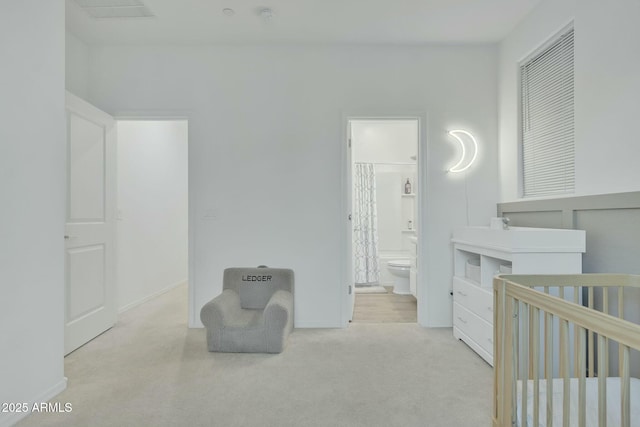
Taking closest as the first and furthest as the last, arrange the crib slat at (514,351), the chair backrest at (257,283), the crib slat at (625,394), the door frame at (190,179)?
the crib slat at (625,394) < the crib slat at (514,351) < the chair backrest at (257,283) < the door frame at (190,179)

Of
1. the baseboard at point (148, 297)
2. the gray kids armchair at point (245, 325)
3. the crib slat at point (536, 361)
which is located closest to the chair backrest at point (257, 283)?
the gray kids armchair at point (245, 325)

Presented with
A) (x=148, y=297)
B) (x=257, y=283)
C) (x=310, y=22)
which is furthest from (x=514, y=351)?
(x=148, y=297)

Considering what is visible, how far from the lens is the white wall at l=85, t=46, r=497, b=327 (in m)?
3.23

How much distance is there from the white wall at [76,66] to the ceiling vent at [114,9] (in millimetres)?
432

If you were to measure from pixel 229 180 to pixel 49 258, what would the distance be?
1.54 m

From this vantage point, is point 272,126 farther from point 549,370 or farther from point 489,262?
point 549,370

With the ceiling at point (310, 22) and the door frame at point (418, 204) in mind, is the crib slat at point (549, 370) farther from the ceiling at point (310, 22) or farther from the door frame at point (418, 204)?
the ceiling at point (310, 22)

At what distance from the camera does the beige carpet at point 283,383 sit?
1.79m

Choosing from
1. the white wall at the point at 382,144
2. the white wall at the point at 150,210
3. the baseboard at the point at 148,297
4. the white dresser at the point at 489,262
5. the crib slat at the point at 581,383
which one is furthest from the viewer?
the white wall at the point at 382,144

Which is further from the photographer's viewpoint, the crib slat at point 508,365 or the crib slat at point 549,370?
the crib slat at point 508,365

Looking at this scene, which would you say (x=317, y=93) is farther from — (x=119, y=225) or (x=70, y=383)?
(x=70, y=383)

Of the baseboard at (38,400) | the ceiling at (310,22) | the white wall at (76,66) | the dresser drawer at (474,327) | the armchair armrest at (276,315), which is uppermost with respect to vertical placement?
the ceiling at (310,22)

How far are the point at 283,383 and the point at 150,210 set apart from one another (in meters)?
3.17

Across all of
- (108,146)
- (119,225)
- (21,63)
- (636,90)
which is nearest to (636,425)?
(636,90)
